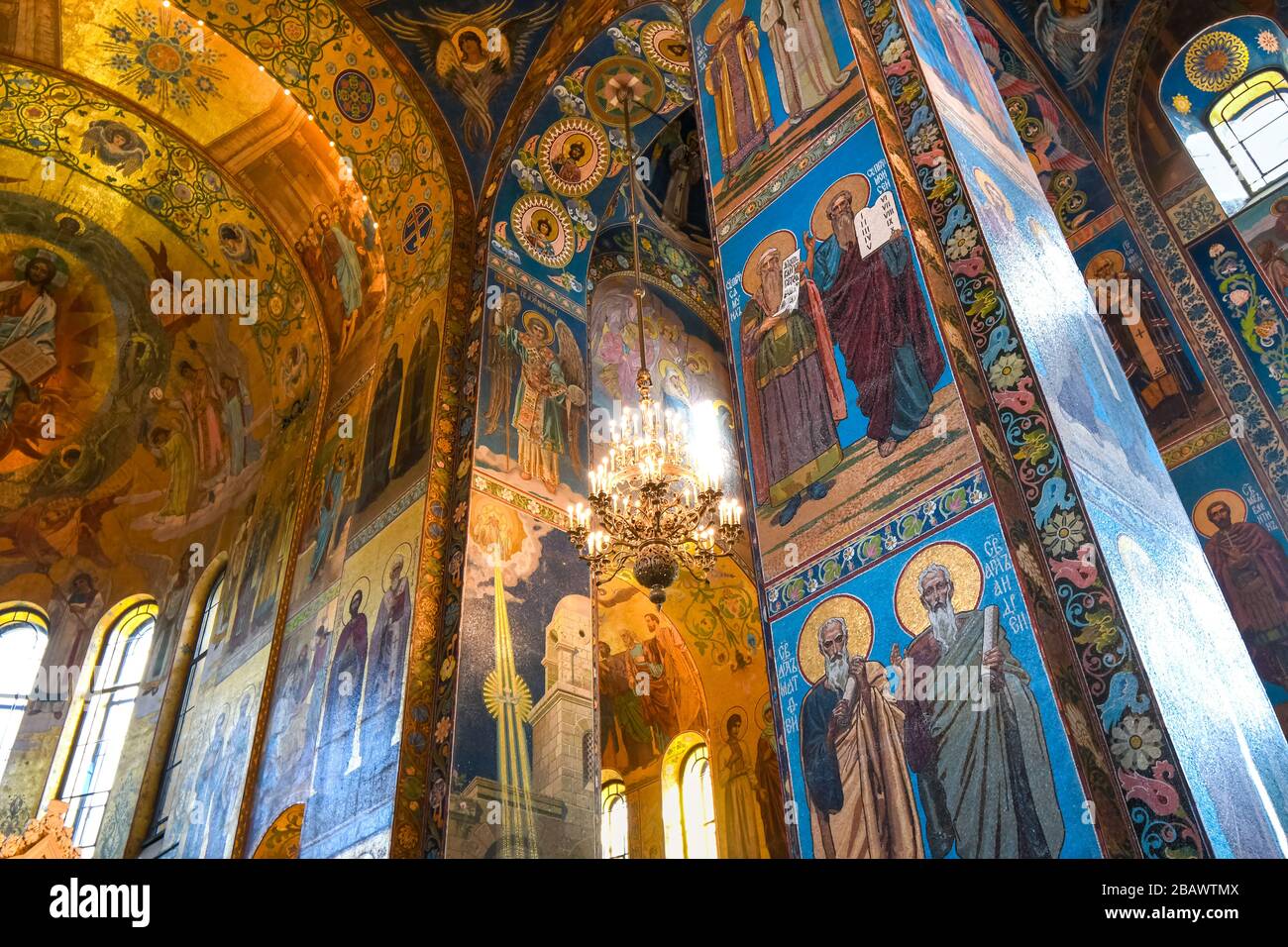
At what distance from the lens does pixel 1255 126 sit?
9.48 m

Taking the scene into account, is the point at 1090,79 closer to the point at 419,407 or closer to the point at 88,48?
the point at 419,407

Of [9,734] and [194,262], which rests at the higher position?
[194,262]

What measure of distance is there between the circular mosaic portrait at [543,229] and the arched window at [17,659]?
350 inches

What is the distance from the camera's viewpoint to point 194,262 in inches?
520

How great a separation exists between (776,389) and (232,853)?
261 inches

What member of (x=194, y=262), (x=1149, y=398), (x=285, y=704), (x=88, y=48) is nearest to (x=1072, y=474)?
(x=1149, y=398)

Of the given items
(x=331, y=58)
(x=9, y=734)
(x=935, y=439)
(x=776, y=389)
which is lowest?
(x=935, y=439)

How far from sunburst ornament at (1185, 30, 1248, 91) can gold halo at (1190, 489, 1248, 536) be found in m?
4.26

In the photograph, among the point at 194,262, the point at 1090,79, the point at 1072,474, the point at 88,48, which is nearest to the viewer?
the point at 1072,474

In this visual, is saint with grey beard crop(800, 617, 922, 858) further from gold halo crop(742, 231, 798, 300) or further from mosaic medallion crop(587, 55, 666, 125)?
mosaic medallion crop(587, 55, 666, 125)

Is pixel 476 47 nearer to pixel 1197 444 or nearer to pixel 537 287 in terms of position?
pixel 537 287

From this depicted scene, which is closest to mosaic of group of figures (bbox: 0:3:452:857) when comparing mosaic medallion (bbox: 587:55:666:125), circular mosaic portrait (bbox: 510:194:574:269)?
circular mosaic portrait (bbox: 510:194:574:269)

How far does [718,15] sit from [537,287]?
381 cm

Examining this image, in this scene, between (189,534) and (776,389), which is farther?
(189,534)
